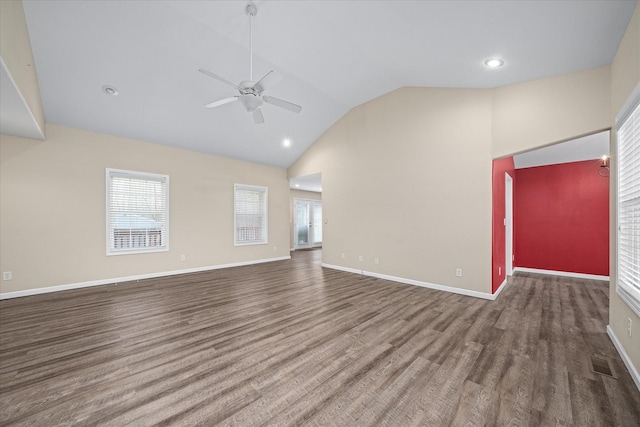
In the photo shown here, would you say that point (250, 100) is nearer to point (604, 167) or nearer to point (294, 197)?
point (604, 167)

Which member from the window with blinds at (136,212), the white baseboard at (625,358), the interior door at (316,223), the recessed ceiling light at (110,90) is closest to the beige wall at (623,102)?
the white baseboard at (625,358)

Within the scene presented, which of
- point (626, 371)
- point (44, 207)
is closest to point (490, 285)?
point (626, 371)

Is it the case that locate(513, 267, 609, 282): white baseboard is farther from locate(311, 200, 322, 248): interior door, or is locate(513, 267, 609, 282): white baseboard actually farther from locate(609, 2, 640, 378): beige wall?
locate(311, 200, 322, 248): interior door

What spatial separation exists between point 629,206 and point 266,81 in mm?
3529

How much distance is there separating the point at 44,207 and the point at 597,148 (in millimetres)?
9343

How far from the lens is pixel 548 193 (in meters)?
5.44

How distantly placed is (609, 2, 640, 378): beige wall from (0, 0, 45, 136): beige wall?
4.74m

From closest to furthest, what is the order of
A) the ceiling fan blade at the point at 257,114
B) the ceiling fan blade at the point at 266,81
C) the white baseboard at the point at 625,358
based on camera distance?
the white baseboard at the point at 625,358, the ceiling fan blade at the point at 266,81, the ceiling fan blade at the point at 257,114

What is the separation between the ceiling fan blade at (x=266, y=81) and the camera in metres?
2.53

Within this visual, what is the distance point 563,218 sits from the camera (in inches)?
208

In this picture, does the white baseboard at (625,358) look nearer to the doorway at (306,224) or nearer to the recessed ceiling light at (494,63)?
the recessed ceiling light at (494,63)

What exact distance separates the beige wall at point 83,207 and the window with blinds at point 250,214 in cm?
42

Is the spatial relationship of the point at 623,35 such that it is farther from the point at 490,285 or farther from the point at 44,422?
the point at 44,422

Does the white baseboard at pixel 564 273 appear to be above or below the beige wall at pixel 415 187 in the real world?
below
